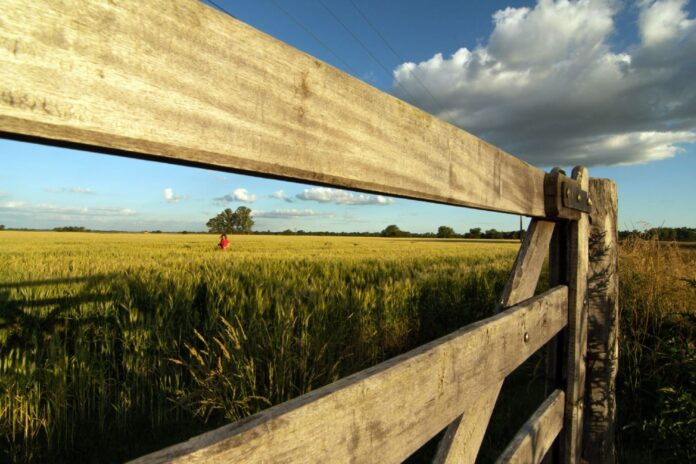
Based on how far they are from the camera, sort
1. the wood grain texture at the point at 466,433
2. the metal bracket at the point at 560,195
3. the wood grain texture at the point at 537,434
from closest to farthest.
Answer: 1. the wood grain texture at the point at 466,433
2. the wood grain texture at the point at 537,434
3. the metal bracket at the point at 560,195

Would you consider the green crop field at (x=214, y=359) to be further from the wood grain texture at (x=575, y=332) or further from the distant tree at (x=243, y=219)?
the distant tree at (x=243, y=219)

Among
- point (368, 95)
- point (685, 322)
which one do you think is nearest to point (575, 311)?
point (368, 95)

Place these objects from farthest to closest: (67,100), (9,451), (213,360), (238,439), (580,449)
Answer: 1. (213,360)
2. (9,451)
3. (580,449)
4. (238,439)
5. (67,100)

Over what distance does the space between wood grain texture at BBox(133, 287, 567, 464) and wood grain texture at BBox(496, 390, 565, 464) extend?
1.14 feet

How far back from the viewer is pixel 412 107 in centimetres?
102

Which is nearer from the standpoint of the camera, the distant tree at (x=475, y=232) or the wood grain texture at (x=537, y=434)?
the wood grain texture at (x=537, y=434)

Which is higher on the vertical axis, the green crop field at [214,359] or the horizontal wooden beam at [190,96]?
the horizontal wooden beam at [190,96]

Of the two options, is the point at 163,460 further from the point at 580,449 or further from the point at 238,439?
the point at 580,449

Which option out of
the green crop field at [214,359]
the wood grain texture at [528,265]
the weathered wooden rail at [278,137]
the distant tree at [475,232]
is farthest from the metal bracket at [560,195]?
the distant tree at [475,232]

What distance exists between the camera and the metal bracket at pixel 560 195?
1.79 meters

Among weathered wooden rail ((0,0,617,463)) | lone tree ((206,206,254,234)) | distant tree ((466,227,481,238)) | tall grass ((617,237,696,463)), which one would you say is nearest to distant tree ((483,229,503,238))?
A: distant tree ((466,227,481,238))

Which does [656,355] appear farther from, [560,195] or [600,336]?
[560,195]

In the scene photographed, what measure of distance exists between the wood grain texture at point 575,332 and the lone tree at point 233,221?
83.2m

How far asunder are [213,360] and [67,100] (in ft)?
11.8
